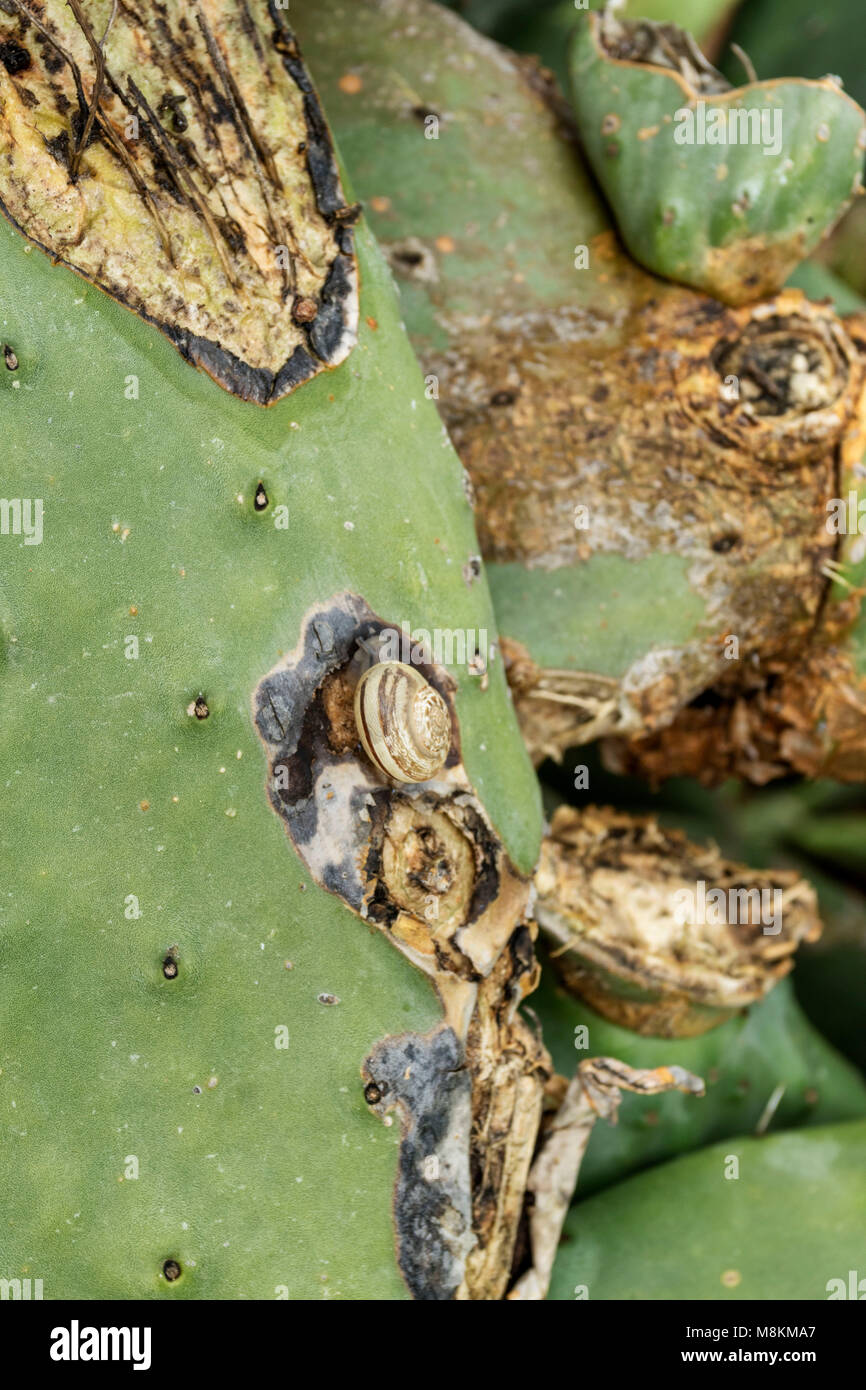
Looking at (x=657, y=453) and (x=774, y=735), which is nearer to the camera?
(x=657, y=453)

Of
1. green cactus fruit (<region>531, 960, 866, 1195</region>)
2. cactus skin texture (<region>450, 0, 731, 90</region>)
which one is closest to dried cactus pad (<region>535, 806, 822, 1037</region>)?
green cactus fruit (<region>531, 960, 866, 1195</region>)

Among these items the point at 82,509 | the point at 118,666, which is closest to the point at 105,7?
the point at 82,509

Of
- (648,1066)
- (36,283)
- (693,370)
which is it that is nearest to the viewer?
(36,283)

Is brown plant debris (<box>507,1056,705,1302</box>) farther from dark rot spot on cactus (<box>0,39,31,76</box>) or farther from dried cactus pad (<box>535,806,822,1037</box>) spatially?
dark rot spot on cactus (<box>0,39,31,76</box>)

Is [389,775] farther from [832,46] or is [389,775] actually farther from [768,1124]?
[832,46]

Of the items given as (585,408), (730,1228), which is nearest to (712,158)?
(585,408)

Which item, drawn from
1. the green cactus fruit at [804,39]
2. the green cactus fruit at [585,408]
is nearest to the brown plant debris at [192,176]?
the green cactus fruit at [585,408]

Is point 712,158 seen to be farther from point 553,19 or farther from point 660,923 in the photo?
point 660,923
